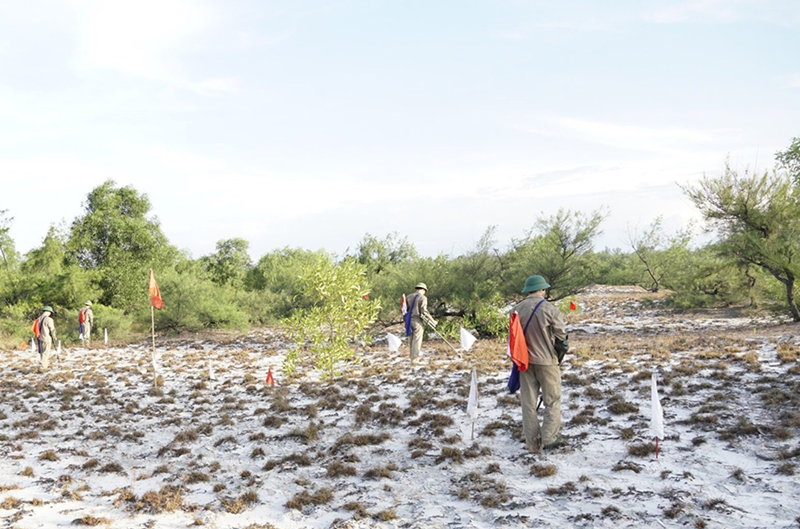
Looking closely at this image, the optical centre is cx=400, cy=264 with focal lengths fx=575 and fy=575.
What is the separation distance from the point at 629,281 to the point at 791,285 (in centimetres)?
2112

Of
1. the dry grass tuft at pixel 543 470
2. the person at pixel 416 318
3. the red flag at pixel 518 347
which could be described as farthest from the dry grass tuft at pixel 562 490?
the person at pixel 416 318

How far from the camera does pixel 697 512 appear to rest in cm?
512

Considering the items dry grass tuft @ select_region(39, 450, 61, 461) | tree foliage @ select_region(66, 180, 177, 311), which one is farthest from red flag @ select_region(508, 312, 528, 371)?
tree foliage @ select_region(66, 180, 177, 311)

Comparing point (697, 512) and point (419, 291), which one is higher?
point (419, 291)

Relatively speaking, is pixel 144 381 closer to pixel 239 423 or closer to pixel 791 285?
pixel 239 423

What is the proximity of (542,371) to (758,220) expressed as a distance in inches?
602

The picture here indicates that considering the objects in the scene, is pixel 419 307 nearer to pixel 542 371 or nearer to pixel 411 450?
pixel 411 450

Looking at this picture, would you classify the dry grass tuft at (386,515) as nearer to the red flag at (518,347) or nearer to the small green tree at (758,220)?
the red flag at (518,347)

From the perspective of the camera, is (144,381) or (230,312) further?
(230,312)

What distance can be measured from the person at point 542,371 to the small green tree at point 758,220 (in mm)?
13367

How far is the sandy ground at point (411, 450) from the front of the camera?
18.4 ft

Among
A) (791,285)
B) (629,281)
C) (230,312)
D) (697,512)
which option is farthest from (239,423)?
(629,281)

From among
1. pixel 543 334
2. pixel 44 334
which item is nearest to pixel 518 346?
pixel 543 334

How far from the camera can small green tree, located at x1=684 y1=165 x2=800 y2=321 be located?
17375mm
